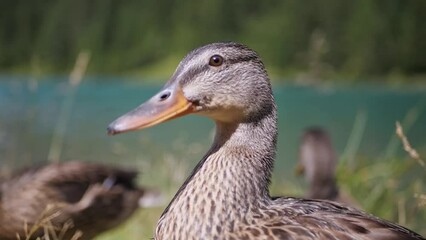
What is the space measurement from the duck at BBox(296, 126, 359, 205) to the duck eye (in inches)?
65.2

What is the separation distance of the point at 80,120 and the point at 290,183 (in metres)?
1.58

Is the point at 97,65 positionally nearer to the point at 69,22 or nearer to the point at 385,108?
the point at 69,22

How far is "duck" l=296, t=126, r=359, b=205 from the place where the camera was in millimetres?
3219

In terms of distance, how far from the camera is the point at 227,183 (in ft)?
5.02

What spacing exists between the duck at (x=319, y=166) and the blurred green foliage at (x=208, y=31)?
45.2 inches

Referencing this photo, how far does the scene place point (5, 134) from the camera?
4.20 m

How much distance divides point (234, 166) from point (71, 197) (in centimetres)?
164

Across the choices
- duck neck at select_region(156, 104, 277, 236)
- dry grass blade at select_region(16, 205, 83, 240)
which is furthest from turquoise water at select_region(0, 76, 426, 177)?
duck neck at select_region(156, 104, 277, 236)

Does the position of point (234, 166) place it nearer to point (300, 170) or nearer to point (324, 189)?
point (324, 189)

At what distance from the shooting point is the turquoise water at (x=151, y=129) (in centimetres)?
416

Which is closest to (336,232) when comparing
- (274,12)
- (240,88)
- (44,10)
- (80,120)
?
(240,88)

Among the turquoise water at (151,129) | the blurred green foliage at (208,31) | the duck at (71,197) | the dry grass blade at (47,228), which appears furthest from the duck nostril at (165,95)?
the blurred green foliage at (208,31)

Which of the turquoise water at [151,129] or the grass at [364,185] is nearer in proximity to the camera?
the grass at [364,185]

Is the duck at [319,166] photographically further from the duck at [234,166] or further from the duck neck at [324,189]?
the duck at [234,166]
